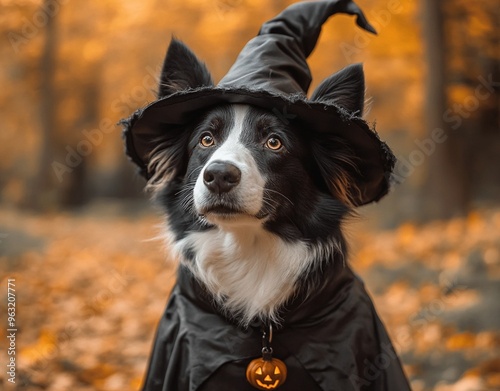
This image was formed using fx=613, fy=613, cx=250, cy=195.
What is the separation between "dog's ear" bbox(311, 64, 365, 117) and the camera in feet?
7.23

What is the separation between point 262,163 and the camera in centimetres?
219

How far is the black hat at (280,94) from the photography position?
214 cm

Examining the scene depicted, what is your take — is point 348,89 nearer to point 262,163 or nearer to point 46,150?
point 262,163

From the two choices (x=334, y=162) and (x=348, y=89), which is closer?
(x=348, y=89)

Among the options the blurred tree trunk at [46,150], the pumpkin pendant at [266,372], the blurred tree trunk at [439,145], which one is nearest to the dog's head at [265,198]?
the pumpkin pendant at [266,372]

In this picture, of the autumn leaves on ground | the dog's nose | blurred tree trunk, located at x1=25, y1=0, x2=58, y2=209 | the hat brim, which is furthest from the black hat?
blurred tree trunk, located at x1=25, y1=0, x2=58, y2=209

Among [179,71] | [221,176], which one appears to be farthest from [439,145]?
[221,176]

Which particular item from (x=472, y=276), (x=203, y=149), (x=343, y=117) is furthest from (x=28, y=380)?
(x=472, y=276)

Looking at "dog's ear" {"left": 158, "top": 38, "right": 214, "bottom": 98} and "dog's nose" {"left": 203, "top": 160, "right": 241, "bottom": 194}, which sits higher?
"dog's ear" {"left": 158, "top": 38, "right": 214, "bottom": 98}

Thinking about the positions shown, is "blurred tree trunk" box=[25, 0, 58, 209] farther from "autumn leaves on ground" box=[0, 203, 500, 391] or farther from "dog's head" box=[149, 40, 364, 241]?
"dog's head" box=[149, 40, 364, 241]

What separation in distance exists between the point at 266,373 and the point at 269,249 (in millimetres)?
454

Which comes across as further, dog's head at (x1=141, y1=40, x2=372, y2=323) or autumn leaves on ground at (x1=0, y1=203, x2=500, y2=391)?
autumn leaves on ground at (x1=0, y1=203, x2=500, y2=391)

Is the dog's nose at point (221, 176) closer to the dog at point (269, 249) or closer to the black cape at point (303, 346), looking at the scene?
the dog at point (269, 249)

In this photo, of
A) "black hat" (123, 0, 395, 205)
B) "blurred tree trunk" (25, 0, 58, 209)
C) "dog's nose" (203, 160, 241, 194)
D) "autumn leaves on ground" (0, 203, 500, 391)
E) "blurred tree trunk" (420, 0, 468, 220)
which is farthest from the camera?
"blurred tree trunk" (25, 0, 58, 209)
